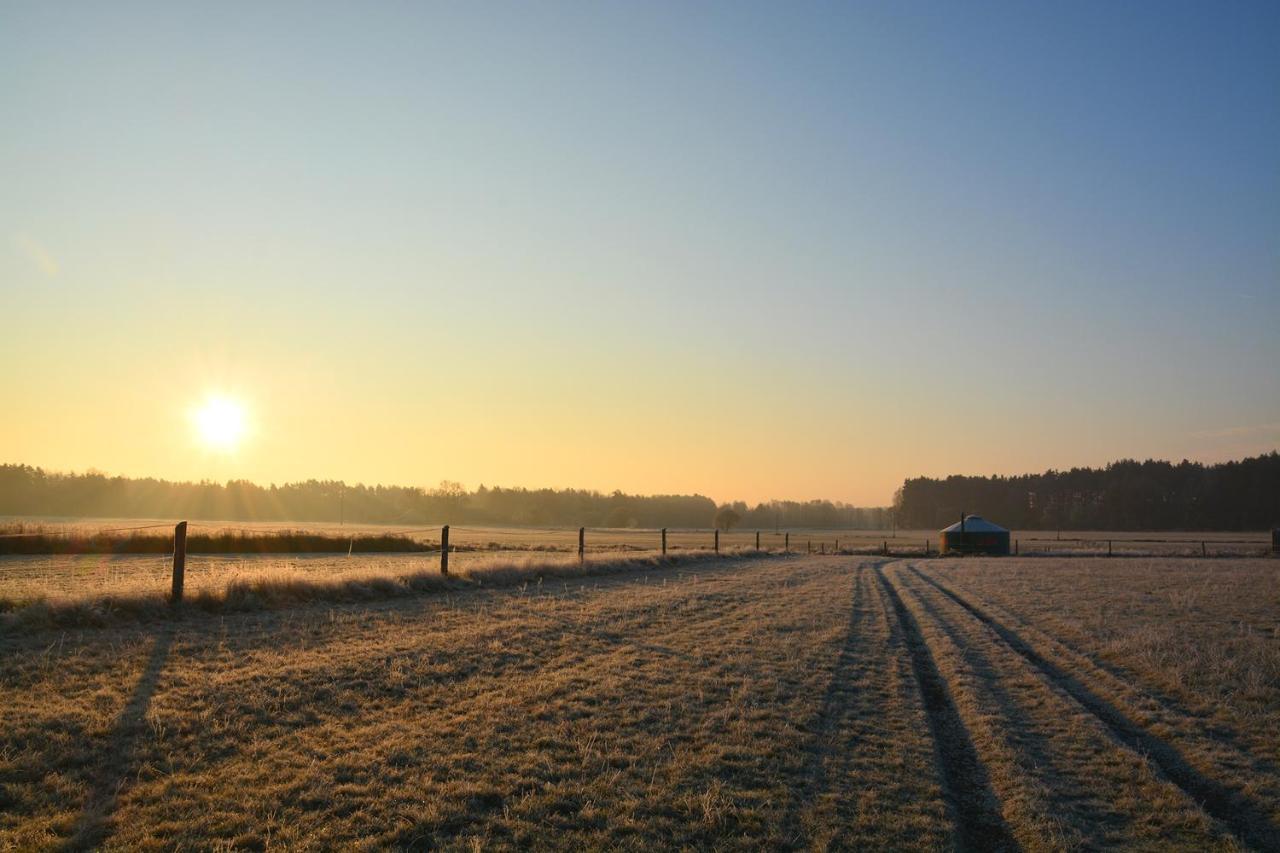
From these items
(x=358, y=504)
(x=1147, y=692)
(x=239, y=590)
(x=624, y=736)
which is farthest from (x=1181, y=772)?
(x=358, y=504)

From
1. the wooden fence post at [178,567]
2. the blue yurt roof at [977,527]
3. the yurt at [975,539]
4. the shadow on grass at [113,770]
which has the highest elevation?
the wooden fence post at [178,567]

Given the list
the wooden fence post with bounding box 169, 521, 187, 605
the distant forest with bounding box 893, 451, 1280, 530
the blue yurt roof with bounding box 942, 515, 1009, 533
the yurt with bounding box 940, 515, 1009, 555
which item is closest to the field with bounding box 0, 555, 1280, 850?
the wooden fence post with bounding box 169, 521, 187, 605

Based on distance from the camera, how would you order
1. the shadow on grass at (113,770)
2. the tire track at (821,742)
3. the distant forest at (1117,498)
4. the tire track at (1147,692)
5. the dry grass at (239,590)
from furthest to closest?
the distant forest at (1117,498) < the dry grass at (239,590) < the tire track at (1147,692) < the tire track at (821,742) < the shadow on grass at (113,770)

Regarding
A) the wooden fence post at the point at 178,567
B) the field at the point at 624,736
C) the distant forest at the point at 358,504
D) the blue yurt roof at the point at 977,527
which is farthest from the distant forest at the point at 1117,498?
the wooden fence post at the point at 178,567

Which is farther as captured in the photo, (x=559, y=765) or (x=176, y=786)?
(x=559, y=765)

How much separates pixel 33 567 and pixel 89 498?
12931 centimetres

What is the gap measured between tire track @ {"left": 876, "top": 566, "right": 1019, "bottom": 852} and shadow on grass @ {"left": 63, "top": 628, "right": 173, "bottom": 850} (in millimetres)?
6467

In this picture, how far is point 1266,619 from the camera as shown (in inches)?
746

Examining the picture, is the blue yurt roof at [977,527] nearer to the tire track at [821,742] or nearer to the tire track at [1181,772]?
the tire track at [821,742]

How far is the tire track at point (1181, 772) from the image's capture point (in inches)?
258

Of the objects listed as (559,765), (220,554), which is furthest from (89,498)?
(559,765)

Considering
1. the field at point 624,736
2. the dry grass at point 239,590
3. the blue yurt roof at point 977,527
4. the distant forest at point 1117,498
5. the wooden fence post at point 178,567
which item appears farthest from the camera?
the distant forest at point 1117,498

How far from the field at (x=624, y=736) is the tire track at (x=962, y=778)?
4cm

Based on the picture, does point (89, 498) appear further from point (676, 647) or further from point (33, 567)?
point (676, 647)
